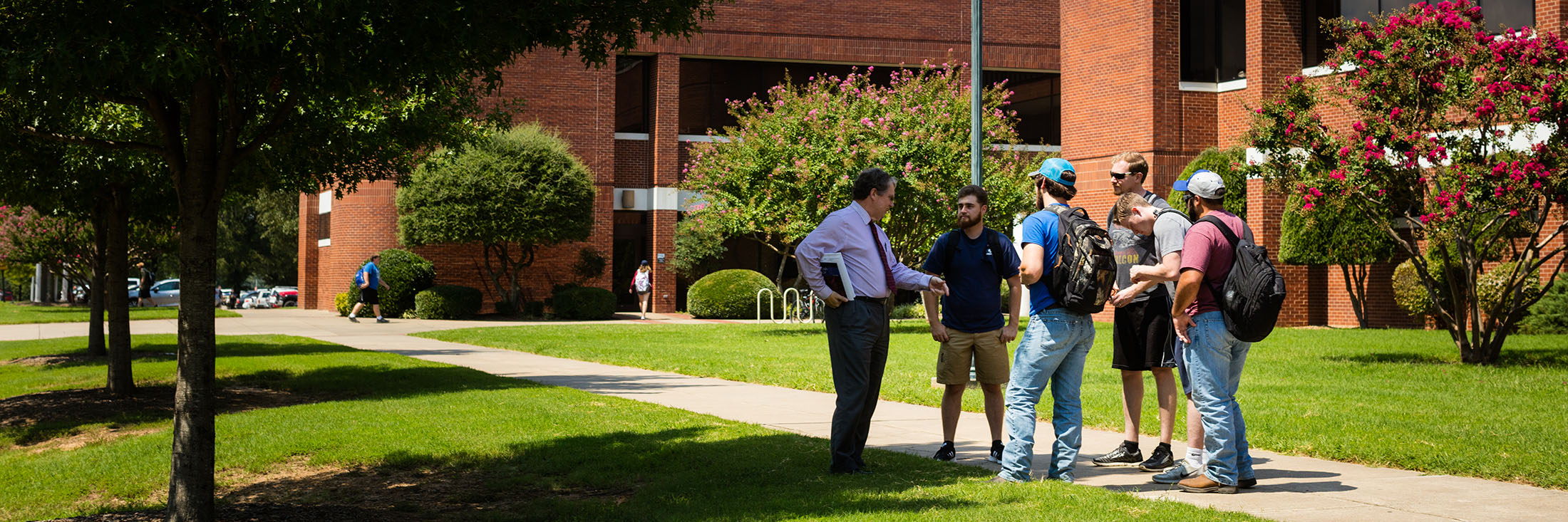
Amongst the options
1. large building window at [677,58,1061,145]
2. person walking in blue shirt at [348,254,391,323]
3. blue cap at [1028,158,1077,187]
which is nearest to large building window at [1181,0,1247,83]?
large building window at [677,58,1061,145]

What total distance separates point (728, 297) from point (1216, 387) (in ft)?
84.0

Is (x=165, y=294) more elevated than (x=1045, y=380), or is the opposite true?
(x=1045, y=380)

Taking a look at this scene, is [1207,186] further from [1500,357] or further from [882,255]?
[1500,357]

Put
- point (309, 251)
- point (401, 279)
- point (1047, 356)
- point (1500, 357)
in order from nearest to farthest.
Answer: point (1047, 356) → point (1500, 357) → point (401, 279) → point (309, 251)

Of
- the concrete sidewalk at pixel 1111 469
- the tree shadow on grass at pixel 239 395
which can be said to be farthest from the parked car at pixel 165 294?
the tree shadow on grass at pixel 239 395

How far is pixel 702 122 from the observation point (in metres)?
36.2

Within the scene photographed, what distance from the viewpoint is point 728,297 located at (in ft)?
103

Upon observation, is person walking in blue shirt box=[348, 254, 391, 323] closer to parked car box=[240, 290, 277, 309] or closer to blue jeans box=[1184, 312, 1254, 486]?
blue jeans box=[1184, 312, 1254, 486]

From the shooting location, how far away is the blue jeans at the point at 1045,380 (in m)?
6.06

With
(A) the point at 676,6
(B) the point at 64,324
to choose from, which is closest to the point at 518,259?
(B) the point at 64,324

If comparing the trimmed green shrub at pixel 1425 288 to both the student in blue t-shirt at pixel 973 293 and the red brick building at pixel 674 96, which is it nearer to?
the red brick building at pixel 674 96

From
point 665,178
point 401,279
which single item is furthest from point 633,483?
point 665,178

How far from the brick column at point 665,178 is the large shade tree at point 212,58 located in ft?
91.2

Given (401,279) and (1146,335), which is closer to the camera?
(1146,335)
